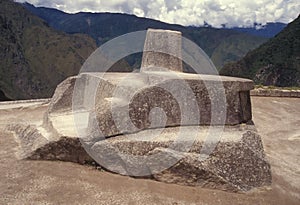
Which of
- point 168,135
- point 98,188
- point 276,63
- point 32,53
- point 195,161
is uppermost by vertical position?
point 32,53

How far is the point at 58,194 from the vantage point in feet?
17.6

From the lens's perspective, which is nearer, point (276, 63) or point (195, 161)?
point (195, 161)

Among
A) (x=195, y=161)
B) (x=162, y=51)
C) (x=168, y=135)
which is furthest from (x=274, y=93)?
(x=195, y=161)

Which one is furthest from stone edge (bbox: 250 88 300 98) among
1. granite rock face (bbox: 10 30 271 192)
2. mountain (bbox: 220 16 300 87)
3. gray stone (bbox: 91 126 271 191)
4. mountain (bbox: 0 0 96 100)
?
mountain (bbox: 0 0 96 100)

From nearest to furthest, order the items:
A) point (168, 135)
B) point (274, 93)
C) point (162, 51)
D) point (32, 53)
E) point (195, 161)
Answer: point (195, 161), point (168, 135), point (162, 51), point (274, 93), point (32, 53)

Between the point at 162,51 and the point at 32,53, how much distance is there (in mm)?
117022

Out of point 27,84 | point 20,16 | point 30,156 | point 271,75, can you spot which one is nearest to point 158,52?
point 30,156

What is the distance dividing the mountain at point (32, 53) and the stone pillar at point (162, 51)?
81.1 metres

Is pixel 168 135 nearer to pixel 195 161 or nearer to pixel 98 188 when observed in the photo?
pixel 195 161

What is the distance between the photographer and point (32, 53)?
118 m

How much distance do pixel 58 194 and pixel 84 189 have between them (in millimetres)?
407

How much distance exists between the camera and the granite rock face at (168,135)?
6.04m

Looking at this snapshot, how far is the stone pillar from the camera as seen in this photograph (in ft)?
27.1

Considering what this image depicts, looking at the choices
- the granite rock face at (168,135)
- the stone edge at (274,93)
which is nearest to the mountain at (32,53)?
the stone edge at (274,93)
